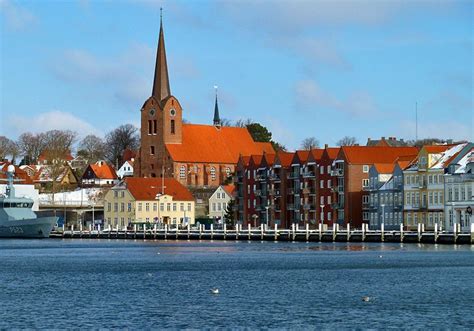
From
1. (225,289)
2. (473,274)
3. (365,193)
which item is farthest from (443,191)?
(225,289)

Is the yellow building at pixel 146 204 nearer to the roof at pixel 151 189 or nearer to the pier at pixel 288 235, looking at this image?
the roof at pixel 151 189

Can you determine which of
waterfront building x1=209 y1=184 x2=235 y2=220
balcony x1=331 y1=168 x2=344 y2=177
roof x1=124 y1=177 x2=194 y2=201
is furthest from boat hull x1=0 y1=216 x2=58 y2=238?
waterfront building x1=209 y1=184 x2=235 y2=220

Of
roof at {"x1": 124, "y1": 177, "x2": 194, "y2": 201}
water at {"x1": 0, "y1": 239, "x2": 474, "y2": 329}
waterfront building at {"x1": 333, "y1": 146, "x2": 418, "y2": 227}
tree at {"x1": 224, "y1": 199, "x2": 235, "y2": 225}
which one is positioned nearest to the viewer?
water at {"x1": 0, "y1": 239, "x2": 474, "y2": 329}

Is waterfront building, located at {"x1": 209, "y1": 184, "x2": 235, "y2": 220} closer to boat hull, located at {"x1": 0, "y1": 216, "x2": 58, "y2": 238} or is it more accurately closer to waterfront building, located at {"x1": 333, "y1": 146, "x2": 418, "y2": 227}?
boat hull, located at {"x1": 0, "y1": 216, "x2": 58, "y2": 238}

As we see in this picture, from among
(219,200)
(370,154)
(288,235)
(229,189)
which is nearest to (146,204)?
(219,200)

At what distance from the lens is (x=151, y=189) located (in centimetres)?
17650

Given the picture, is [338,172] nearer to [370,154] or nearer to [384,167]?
[370,154]

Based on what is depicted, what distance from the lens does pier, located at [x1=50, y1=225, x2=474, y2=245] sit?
112287mm

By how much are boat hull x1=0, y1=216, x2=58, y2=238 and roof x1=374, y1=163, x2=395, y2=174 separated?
1735 inches

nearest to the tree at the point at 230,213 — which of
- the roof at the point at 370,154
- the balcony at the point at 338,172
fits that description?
the balcony at the point at 338,172

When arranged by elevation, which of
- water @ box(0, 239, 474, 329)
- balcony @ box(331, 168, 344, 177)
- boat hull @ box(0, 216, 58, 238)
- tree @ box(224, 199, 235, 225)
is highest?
balcony @ box(331, 168, 344, 177)

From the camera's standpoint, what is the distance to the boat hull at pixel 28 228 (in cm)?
15038

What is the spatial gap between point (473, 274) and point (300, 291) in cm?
1536

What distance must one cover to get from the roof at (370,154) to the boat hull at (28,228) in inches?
1589
